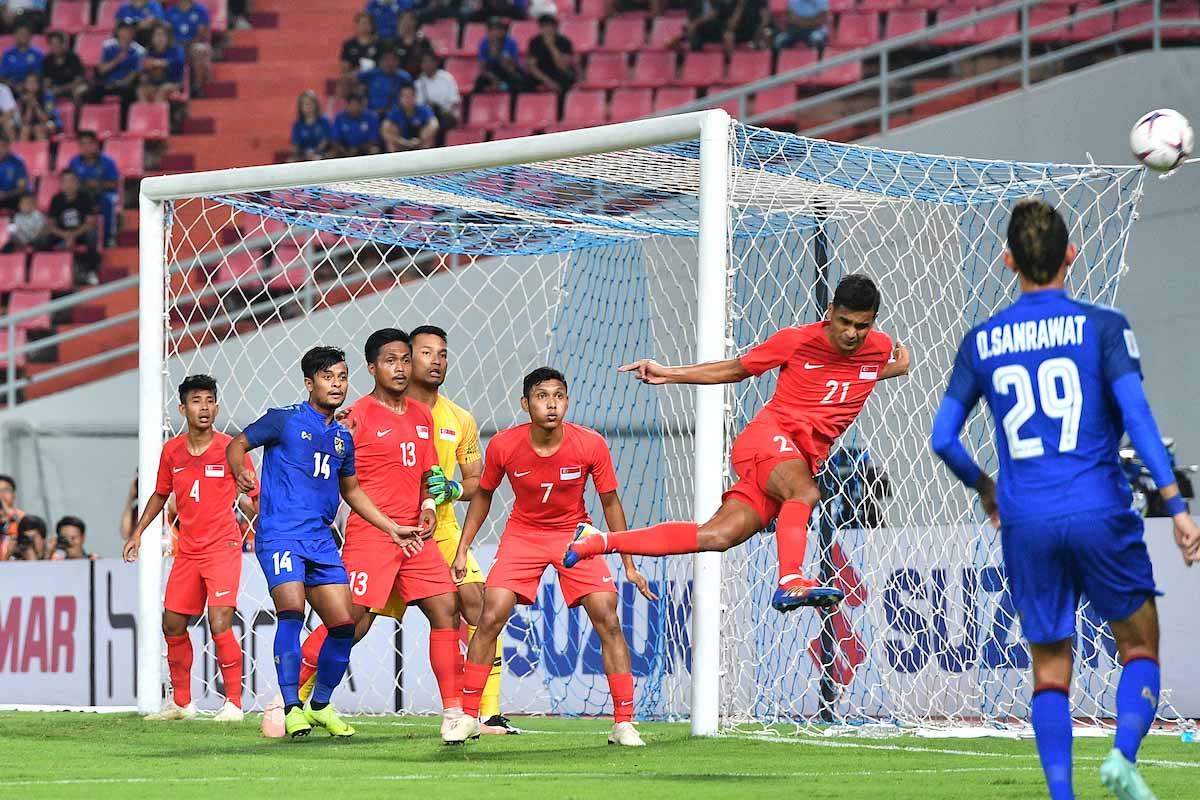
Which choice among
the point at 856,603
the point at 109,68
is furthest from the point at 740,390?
the point at 109,68

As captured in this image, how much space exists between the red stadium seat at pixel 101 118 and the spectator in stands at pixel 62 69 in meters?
0.29

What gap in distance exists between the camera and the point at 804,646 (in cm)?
1023

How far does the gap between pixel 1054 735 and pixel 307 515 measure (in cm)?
431

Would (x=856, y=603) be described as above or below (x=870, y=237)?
below

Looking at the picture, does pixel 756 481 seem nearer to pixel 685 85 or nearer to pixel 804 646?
pixel 804 646

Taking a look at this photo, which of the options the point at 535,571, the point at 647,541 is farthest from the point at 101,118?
the point at 647,541

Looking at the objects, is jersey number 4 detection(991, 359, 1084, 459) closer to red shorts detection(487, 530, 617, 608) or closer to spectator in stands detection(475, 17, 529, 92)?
red shorts detection(487, 530, 617, 608)

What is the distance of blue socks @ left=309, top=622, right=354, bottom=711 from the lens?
27.3ft

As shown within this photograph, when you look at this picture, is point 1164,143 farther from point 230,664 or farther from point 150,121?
point 150,121

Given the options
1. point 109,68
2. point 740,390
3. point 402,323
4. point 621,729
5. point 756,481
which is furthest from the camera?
point 109,68

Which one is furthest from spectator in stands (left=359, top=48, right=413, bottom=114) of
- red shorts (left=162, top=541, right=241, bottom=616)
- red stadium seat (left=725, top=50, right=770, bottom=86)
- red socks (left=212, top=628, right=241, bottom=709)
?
red socks (left=212, top=628, right=241, bottom=709)

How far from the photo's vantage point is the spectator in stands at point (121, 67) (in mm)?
18703

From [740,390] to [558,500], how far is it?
3.76 meters

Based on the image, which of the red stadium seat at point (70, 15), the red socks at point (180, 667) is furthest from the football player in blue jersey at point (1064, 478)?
the red stadium seat at point (70, 15)
